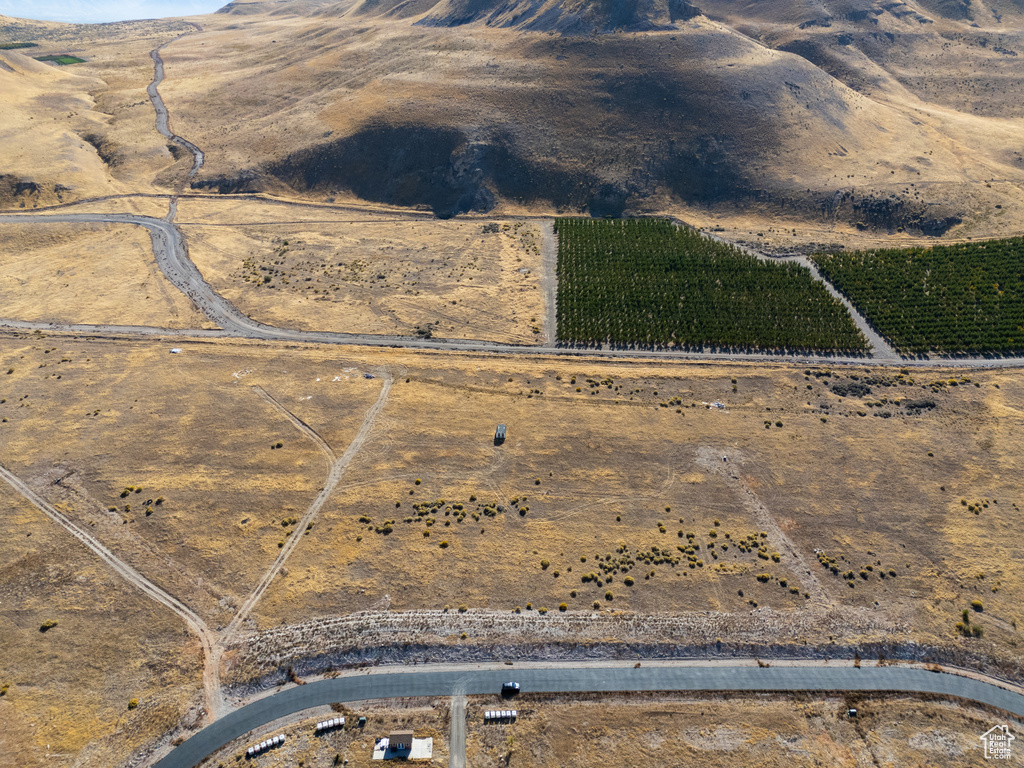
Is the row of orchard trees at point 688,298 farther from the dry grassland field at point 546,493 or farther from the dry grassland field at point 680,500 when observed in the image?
the dry grassland field at point 680,500

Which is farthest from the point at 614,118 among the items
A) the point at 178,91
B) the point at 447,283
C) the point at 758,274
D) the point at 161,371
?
the point at 178,91

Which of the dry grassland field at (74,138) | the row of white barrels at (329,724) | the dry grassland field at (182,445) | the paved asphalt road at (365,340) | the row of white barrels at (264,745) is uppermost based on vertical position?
the dry grassland field at (74,138)

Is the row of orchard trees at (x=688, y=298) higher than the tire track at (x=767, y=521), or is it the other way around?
the row of orchard trees at (x=688, y=298)

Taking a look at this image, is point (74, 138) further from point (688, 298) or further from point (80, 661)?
point (688, 298)

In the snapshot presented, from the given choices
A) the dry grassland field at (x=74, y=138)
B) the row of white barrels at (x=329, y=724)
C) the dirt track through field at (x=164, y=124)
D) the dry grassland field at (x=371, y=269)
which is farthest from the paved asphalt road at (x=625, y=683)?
the dirt track through field at (x=164, y=124)

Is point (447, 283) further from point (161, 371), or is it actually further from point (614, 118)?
point (614, 118)

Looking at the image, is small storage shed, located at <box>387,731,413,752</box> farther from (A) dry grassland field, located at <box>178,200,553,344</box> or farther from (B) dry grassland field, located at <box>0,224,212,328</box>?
(B) dry grassland field, located at <box>0,224,212,328</box>
